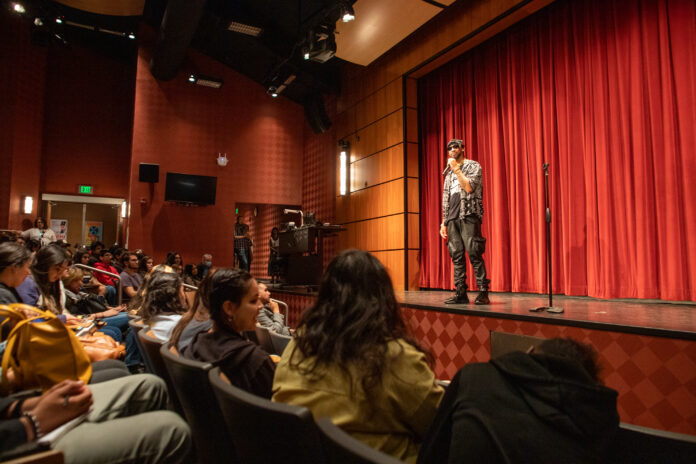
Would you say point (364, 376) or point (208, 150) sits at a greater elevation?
point (208, 150)

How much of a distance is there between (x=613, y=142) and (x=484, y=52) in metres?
2.40

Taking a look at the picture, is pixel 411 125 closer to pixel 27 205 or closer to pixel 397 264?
pixel 397 264

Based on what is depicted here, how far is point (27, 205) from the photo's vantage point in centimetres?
915

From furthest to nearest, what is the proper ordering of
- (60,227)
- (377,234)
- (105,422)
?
(60,227), (377,234), (105,422)

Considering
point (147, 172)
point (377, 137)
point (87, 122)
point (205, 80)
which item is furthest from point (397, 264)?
point (87, 122)

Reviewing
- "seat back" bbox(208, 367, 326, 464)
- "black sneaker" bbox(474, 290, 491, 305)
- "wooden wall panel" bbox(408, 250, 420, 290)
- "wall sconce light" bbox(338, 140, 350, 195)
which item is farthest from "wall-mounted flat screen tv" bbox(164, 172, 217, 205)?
"seat back" bbox(208, 367, 326, 464)

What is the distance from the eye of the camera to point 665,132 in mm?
4168

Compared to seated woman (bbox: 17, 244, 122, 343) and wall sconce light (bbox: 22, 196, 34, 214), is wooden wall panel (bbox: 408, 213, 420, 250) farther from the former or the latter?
wall sconce light (bbox: 22, 196, 34, 214)

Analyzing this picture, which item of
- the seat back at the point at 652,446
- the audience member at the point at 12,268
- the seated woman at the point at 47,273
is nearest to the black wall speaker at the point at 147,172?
the seated woman at the point at 47,273

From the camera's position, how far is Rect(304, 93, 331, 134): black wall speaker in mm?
8922

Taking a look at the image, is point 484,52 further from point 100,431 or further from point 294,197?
point 100,431

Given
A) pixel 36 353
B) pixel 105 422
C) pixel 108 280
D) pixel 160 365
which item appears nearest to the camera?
pixel 36 353

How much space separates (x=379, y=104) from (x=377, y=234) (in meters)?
2.25

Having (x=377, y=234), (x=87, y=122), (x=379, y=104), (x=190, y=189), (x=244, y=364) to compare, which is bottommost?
(x=244, y=364)
